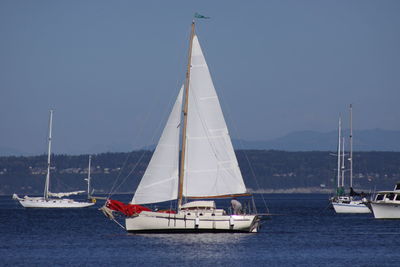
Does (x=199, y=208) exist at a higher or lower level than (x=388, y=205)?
lower

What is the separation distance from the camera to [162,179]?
70000mm

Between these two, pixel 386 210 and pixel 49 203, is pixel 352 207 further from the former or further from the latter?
pixel 49 203

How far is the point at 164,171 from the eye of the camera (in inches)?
2763

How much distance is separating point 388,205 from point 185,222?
36.8 meters

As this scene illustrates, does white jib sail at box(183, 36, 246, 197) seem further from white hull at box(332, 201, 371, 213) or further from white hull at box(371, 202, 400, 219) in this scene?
white hull at box(332, 201, 371, 213)

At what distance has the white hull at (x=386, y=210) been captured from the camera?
331 feet

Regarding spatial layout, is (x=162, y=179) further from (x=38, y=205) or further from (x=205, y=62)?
(x=38, y=205)

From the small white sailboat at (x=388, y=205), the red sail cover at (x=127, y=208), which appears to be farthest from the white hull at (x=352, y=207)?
the red sail cover at (x=127, y=208)

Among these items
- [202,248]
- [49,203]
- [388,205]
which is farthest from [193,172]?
[49,203]

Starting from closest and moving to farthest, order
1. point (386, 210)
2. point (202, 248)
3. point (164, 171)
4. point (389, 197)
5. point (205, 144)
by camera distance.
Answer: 1. point (202, 248)
2. point (164, 171)
3. point (205, 144)
4. point (386, 210)
5. point (389, 197)

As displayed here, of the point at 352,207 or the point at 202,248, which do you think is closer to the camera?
the point at 202,248

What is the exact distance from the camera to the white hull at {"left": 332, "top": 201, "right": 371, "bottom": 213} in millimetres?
123463

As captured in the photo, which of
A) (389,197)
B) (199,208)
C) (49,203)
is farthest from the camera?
(49,203)

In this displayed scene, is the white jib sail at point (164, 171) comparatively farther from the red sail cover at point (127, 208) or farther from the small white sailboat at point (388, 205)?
the small white sailboat at point (388, 205)
